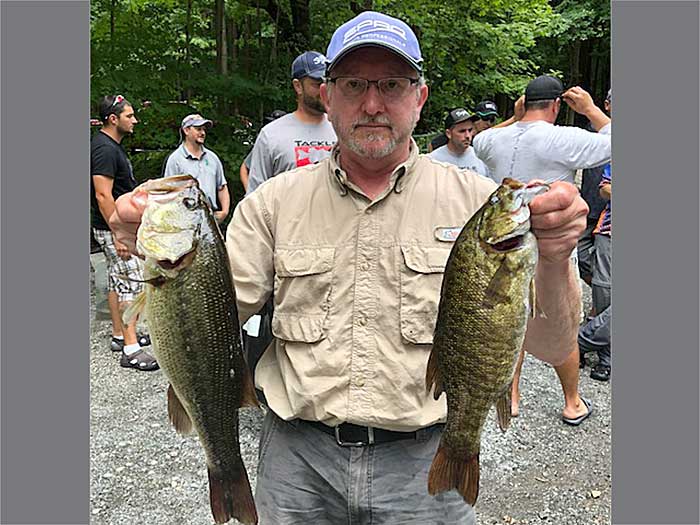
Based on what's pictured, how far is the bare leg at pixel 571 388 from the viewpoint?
4855 mm

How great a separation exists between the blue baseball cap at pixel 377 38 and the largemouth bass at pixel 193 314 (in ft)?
2.26

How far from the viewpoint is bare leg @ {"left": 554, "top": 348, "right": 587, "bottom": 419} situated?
15.9ft

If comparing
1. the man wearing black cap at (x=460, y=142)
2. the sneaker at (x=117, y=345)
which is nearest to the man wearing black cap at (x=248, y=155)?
the man wearing black cap at (x=460, y=142)

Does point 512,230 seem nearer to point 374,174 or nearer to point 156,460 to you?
point 374,174

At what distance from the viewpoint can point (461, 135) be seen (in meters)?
5.61

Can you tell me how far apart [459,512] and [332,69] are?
1.56 metres

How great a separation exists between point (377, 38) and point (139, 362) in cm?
483

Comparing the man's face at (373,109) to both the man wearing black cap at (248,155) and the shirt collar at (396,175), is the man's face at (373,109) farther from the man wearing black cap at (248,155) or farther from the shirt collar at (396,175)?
the man wearing black cap at (248,155)

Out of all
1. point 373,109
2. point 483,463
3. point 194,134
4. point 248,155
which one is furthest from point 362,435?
point 194,134

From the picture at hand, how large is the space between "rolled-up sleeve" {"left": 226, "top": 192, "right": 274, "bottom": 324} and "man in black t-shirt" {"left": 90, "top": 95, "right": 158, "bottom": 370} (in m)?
3.61

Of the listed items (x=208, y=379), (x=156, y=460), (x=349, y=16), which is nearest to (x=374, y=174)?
(x=208, y=379)

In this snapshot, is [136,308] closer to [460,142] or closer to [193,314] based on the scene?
[193,314]

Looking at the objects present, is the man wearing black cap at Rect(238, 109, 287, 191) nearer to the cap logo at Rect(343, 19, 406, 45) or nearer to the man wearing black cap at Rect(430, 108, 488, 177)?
the man wearing black cap at Rect(430, 108, 488, 177)

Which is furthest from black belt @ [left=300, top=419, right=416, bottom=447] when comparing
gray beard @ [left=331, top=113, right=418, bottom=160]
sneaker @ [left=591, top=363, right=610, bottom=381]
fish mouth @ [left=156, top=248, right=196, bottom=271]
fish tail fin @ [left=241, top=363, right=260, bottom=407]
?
sneaker @ [left=591, top=363, right=610, bottom=381]
